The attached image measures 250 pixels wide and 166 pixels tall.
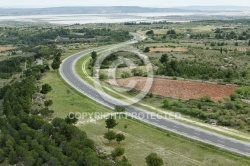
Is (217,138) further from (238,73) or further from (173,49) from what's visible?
(173,49)

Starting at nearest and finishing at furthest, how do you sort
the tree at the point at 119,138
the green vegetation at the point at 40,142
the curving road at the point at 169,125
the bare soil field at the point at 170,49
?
the green vegetation at the point at 40,142 → the tree at the point at 119,138 → the curving road at the point at 169,125 → the bare soil field at the point at 170,49

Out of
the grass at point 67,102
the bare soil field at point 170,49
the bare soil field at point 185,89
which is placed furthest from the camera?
the bare soil field at point 170,49

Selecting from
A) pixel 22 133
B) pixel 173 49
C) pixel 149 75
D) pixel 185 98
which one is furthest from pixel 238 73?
pixel 22 133

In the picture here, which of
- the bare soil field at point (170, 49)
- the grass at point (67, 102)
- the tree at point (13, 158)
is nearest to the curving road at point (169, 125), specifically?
the grass at point (67, 102)

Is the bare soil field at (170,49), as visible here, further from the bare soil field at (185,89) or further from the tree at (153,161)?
the tree at (153,161)

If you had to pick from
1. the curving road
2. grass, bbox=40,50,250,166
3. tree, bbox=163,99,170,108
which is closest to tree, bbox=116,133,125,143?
grass, bbox=40,50,250,166

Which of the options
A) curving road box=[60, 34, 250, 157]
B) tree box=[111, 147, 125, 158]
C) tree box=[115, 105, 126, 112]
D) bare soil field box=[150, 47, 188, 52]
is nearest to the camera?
tree box=[111, 147, 125, 158]

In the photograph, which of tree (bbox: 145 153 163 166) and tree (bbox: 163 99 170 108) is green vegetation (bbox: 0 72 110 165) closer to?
tree (bbox: 145 153 163 166)

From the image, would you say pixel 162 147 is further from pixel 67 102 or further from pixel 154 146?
pixel 67 102
